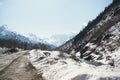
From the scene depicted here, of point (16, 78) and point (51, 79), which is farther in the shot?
point (16, 78)

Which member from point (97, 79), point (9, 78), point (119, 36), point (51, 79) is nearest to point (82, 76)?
point (97, 79)

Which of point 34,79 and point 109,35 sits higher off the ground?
point 109,35

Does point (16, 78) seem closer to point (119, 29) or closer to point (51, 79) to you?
point (51, 79)

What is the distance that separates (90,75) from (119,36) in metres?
124

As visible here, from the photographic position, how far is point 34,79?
80.4ft

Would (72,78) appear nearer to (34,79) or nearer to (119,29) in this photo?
(34,79)

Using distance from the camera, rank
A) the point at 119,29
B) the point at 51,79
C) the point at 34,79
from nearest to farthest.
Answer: the point at 51,79 < the point at 34,79 < the point at 119,29

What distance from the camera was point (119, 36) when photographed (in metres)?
137

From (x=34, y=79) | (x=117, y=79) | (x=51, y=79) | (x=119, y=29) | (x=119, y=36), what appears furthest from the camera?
(x=119, y=29)

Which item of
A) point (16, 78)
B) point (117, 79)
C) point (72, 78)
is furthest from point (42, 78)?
point (117, 79)

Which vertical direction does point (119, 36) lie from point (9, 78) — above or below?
above

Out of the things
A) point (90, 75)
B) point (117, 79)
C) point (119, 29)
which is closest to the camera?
point (117, 79)

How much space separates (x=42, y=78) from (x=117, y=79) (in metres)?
10.8

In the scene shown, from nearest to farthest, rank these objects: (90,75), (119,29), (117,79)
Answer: (117,79)
(90,75)
(119,29)
